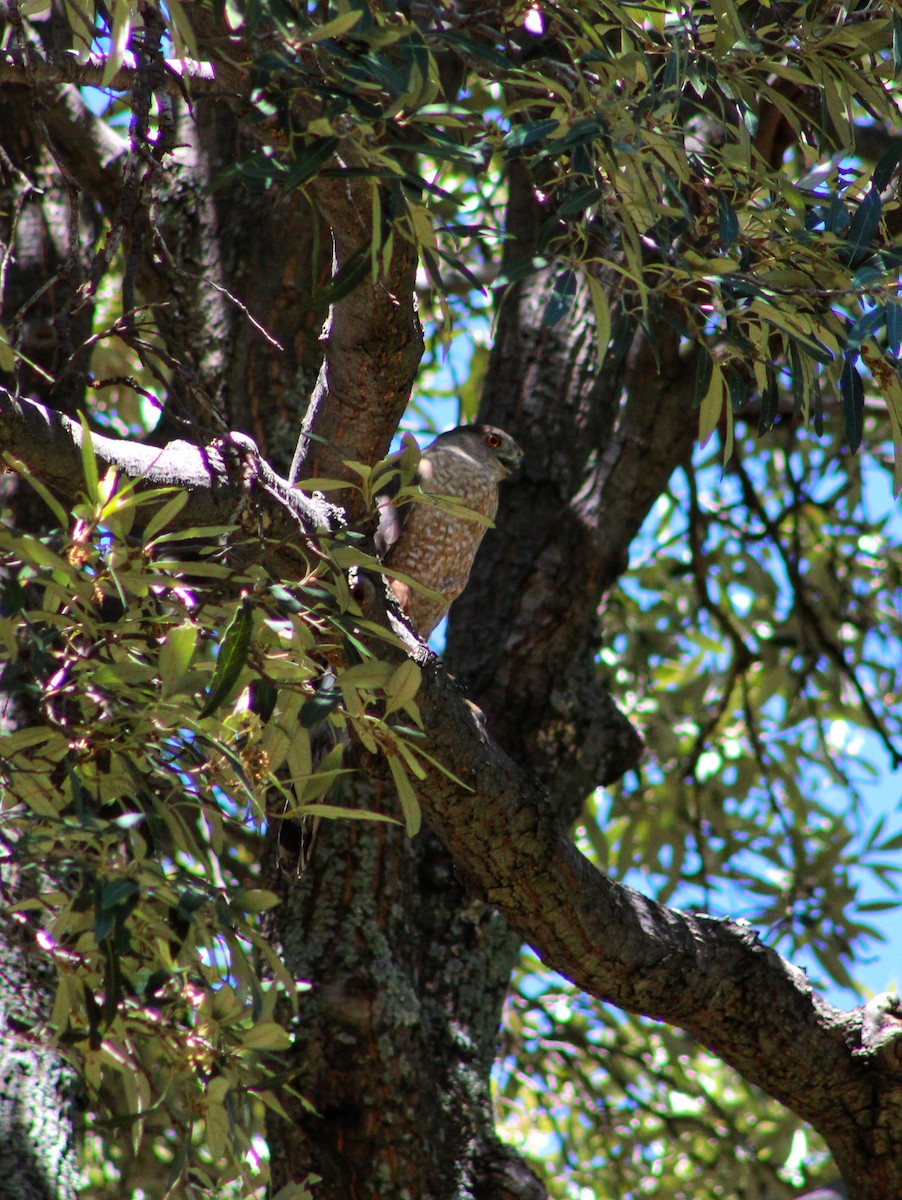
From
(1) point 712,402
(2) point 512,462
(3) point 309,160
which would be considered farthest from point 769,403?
(2) point 512,462

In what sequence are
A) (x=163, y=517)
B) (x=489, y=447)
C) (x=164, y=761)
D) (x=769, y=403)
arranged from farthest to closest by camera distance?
(x=489, y=447) < (x=769, y=403) < (x=164, y=761) < (x=163, y=517)

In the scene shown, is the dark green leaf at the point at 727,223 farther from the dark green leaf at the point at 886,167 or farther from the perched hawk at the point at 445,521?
the perched hawk at the point at 445,521

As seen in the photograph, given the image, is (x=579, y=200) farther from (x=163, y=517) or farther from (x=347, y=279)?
(x=163, y=517)

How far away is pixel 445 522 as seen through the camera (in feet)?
11.5

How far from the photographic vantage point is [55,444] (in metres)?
1.80

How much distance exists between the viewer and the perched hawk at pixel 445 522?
3.52 metres

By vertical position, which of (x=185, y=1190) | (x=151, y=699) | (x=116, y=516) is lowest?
(x=185, y=1190)

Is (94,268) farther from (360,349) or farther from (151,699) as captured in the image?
(151,699)

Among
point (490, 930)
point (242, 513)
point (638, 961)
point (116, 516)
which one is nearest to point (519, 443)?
point (490, 930)

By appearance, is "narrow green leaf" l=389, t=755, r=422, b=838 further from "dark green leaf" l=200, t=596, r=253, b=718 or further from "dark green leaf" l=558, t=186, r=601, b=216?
"dark green leaf" l=558, t=186, r=601, b=216

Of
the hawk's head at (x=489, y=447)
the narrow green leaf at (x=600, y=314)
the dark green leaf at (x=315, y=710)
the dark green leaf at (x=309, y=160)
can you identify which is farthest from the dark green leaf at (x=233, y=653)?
the hawk's head at (x=489, y=447)

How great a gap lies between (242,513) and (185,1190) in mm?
952

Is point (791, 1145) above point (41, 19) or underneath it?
underneath

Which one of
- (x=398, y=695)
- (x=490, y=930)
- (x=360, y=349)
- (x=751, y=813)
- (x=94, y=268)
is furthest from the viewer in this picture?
(x=751, y=813)
